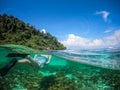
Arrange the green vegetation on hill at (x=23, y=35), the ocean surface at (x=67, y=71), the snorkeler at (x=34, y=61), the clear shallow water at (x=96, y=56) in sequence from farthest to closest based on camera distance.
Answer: the snorkeler at (x=34, y=61)
the ocean surface at (x=67, y=71)
the clear shallow water at (x=96, y=56)
the green vegetation on hill at (x=23, y=35)

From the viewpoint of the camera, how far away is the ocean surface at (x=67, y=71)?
383 inches

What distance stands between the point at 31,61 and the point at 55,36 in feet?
10.8

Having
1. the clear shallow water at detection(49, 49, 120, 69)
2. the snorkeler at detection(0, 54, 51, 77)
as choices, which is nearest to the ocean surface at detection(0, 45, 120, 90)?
the clear shallow water at detection(49, 49, 120, 69)

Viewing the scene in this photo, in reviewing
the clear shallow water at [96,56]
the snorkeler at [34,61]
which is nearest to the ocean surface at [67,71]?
the clear shallow water at [96,56]

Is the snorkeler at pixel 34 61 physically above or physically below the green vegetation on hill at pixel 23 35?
below

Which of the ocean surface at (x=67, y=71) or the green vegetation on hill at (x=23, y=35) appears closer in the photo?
the green vegetation on hill at (x=23, y=35)

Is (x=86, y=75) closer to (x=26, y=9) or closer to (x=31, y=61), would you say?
(x=31, y=61)

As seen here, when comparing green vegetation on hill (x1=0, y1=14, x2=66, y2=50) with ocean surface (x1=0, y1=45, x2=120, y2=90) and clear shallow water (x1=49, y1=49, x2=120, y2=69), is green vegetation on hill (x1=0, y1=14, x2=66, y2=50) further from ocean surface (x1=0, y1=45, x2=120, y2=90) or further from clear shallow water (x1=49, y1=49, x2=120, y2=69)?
clear shallow water (x1=49, y1=49, x2=120, y2=69)

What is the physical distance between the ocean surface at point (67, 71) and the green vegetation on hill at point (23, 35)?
1.69 ft

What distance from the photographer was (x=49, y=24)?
890 cm

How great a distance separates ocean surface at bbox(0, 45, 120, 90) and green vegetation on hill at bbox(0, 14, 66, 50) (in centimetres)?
51

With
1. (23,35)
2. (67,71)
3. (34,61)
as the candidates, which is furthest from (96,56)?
(23,35)

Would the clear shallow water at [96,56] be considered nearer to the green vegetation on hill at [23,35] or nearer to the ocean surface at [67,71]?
the ocean surface at [67,71]

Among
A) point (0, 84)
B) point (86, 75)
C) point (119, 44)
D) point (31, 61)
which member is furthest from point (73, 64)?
point (0, 84)
